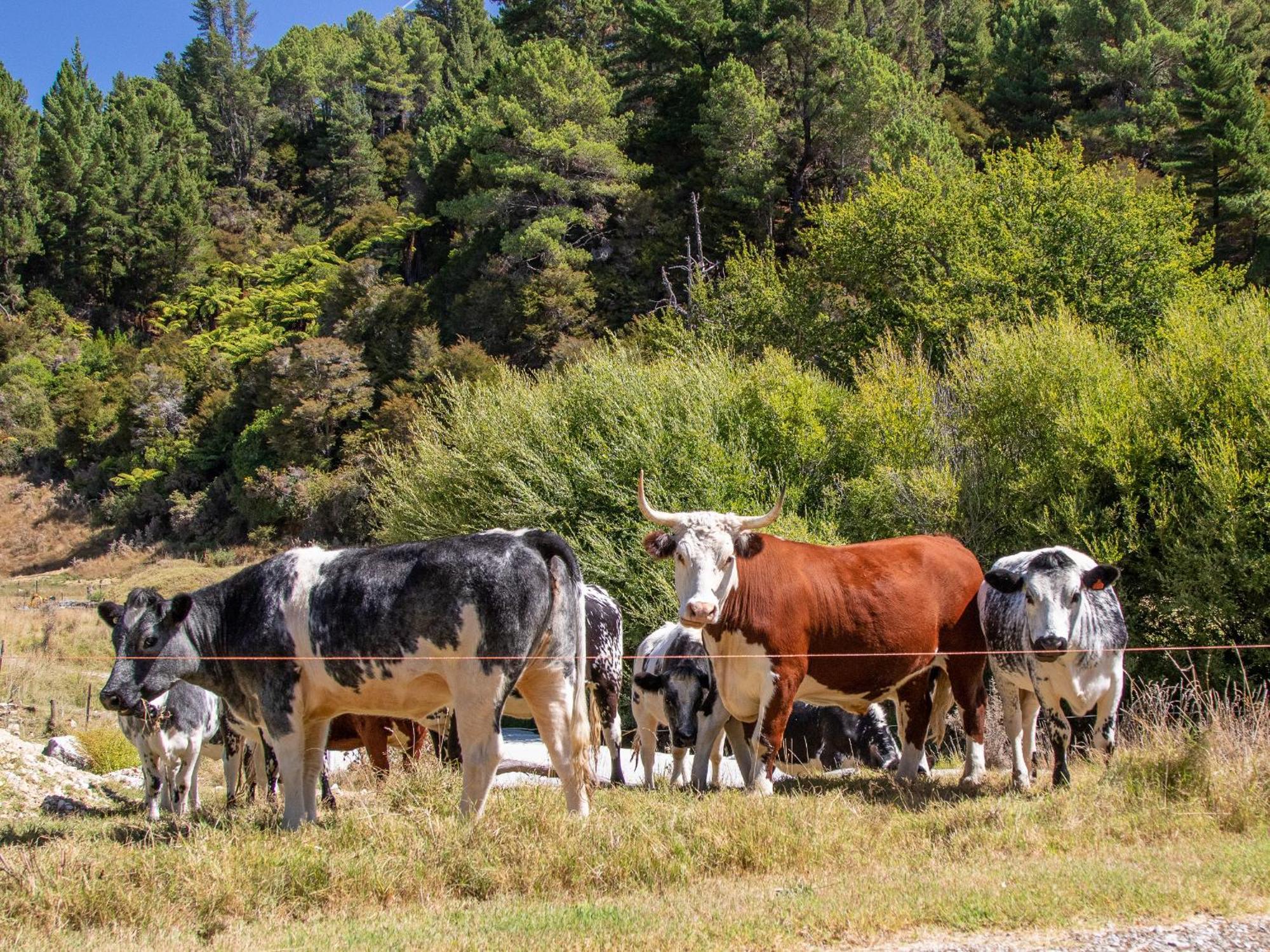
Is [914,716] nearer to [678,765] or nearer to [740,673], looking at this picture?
[740,673]

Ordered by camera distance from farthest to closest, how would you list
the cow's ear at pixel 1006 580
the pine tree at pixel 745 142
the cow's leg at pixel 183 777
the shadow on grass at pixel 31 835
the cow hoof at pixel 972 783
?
the pine tree at pixel 745 142 < the cow's leg at pixel 183 777 < the cow hoof at pixel 972 783 < the cow's ear at pixel 1006 580 < the shadow on grass at pixel 31 835

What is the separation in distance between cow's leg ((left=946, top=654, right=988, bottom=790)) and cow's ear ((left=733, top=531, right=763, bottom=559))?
2519 millimetres

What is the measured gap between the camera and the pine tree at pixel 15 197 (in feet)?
287

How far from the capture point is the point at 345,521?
172 ft

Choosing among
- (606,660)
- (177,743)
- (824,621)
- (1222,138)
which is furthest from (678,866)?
(1222,138)

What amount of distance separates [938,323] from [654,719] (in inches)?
940

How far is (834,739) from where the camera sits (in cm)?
1522

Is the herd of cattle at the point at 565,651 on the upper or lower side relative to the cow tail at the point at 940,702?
upper

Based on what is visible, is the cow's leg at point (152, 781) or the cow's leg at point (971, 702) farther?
the cow's leg at point (152, 781)

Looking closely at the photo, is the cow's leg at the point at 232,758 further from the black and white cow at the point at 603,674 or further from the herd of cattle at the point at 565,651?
the black and white cow at the point at 603,674

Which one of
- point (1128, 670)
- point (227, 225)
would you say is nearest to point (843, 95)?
point (1128, 670)

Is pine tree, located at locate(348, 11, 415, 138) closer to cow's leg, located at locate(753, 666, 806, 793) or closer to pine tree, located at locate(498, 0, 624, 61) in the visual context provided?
pine tree, located at locate(498, 0, 624, 61)

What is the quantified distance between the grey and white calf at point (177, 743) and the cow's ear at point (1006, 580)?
809 cm

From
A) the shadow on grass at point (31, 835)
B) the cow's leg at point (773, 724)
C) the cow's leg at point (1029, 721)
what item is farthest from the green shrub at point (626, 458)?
the shadow on grass at point (31, 835)
